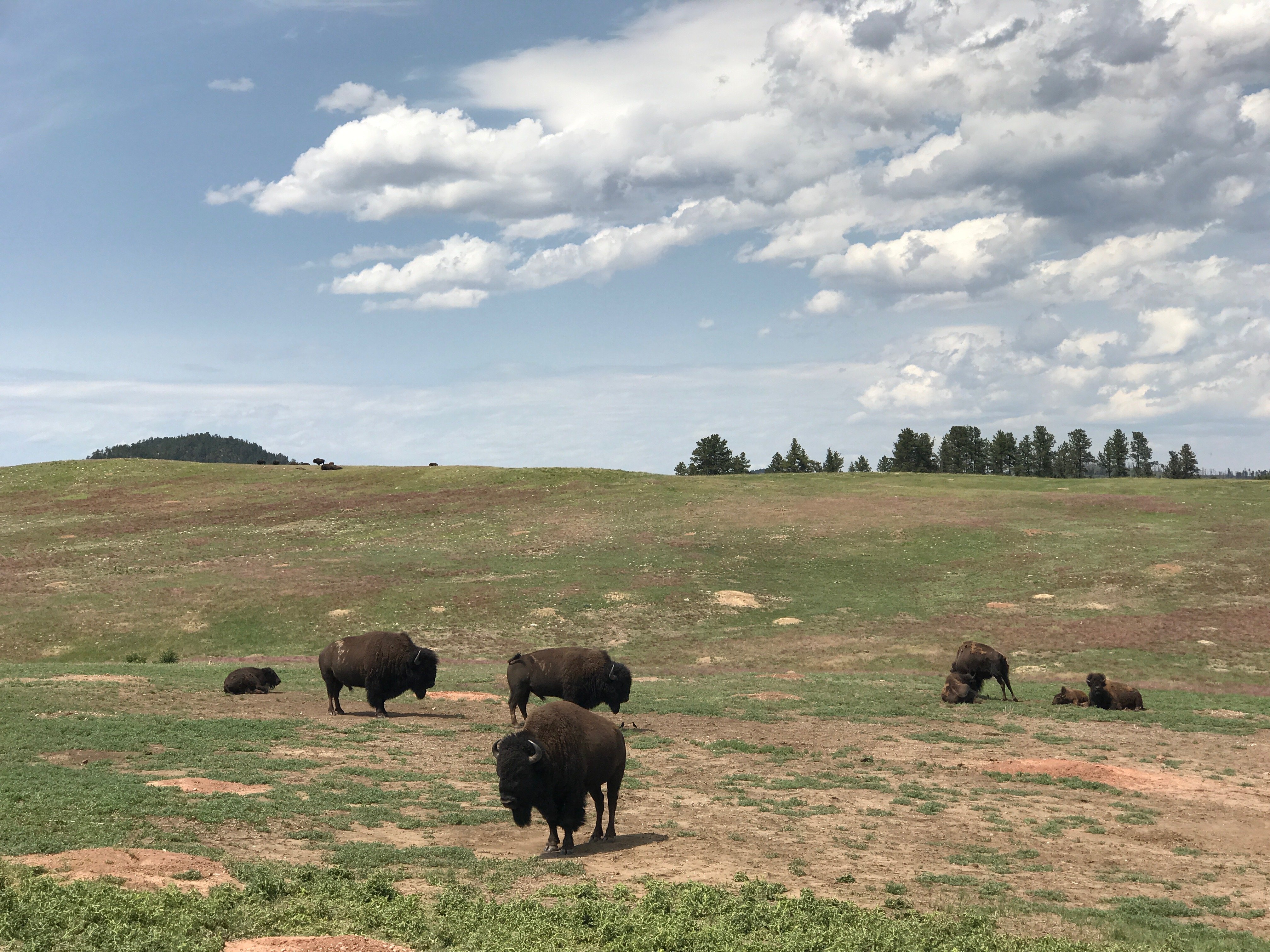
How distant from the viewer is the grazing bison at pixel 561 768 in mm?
14805

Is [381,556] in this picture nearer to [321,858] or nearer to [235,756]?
[235,756]

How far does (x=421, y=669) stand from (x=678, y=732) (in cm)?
830

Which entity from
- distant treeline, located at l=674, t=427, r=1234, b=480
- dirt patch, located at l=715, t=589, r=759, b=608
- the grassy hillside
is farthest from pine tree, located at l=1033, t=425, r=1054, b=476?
dirt patch, located at l=715, t=589, r=759, b=608

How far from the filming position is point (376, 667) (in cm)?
2909

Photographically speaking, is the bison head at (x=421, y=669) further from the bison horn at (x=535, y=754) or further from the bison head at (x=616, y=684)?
the bison horn at (x=535, y=754)

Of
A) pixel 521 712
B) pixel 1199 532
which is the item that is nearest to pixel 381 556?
pixel 521 712

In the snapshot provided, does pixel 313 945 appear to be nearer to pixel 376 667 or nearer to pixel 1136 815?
pixel 1136 815

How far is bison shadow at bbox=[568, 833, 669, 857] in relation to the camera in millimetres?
15609

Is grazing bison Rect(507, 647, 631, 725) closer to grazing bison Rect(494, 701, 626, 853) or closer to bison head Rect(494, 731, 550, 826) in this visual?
grazing bison Rect(494, 701, 626, 853)

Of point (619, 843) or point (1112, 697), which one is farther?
point (1112, 697)

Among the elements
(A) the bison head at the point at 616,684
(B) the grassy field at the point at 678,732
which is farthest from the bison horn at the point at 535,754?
(A) the bison head at the point at 616,684

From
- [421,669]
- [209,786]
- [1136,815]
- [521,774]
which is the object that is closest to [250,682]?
[421,669]

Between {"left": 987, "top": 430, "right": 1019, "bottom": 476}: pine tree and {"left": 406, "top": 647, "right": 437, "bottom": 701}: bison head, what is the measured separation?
168043 millimetres

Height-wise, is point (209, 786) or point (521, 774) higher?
point (521, 774)
